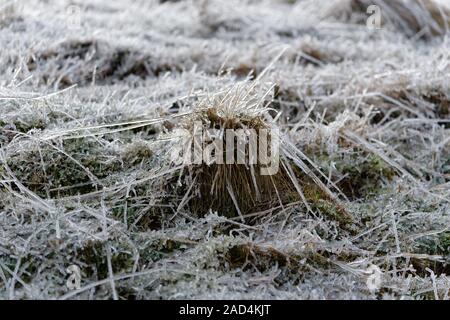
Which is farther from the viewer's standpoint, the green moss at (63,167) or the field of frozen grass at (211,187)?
the green moss at (63,167)

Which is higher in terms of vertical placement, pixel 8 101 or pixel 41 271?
pixel 8 101

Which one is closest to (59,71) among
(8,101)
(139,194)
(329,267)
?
(8,101)

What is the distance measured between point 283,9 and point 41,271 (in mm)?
4190

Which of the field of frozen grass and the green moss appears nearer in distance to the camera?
the field of frozen grass

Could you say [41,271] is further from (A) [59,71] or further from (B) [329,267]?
(A) [59,71]

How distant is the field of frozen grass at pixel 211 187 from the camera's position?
186 cm

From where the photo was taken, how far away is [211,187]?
6.98 ft

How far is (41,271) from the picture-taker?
6.00ft

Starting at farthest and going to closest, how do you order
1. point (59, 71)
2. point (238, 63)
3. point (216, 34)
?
point (216, 34), point (238, 63), point (59, 71)

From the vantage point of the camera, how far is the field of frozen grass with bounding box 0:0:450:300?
186cm
